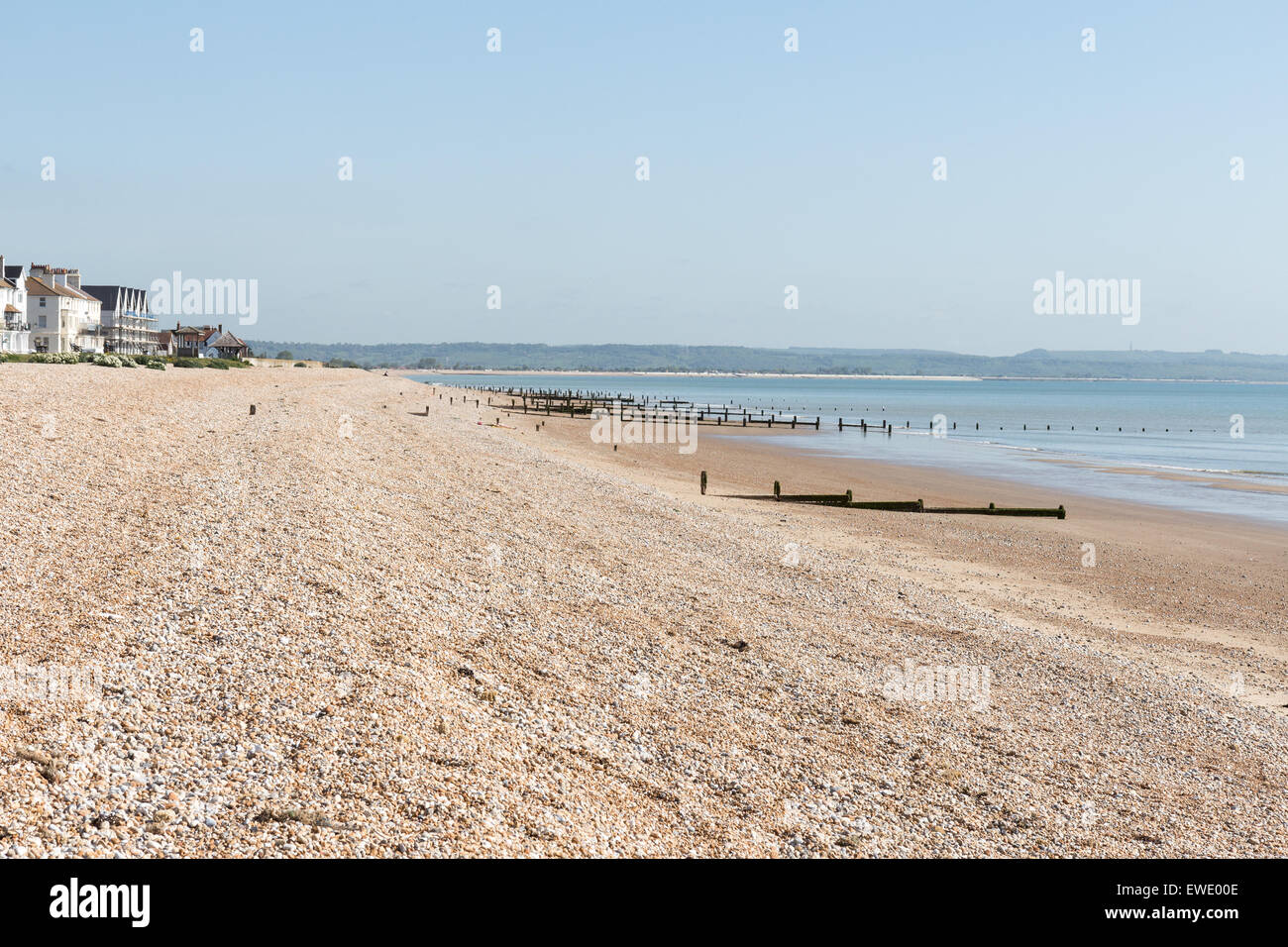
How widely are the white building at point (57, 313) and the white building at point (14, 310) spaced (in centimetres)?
170

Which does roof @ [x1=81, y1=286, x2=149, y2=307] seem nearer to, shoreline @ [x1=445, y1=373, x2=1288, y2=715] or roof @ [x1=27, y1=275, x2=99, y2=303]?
roof @ [x1=27, y1=275, x2=99, y2=303]

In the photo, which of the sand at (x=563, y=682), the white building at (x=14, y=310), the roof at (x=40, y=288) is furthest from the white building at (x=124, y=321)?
the sand at (x=563, y=682)

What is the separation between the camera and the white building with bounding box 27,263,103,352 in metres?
86.4

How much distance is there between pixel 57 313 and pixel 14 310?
8.24m

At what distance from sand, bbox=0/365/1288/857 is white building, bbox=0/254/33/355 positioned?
2704 inches

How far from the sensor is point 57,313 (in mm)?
87562

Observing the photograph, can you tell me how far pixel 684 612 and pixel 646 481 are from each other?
59.0 feet

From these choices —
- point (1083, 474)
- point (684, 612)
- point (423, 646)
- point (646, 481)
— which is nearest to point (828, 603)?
point (684, 612)

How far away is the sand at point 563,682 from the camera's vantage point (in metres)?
6.47

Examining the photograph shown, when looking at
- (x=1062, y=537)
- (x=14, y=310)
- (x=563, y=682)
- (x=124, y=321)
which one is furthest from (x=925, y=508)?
(x=124, y=321)

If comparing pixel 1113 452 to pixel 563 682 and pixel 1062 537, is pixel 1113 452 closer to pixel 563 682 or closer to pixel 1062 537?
pixel 1062 537

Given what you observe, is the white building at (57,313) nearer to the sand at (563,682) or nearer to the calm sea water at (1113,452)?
the calm sea water at (1113,452)

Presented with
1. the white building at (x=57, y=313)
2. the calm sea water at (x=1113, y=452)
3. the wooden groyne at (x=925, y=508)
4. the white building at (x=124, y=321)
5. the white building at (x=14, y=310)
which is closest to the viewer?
the wooden groyne at (x=925, y=508)

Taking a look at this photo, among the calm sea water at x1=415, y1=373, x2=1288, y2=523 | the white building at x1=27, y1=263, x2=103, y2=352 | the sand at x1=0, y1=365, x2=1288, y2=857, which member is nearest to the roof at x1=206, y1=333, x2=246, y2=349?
the white building at x1=27, y1=263, x2=103, y2=352
